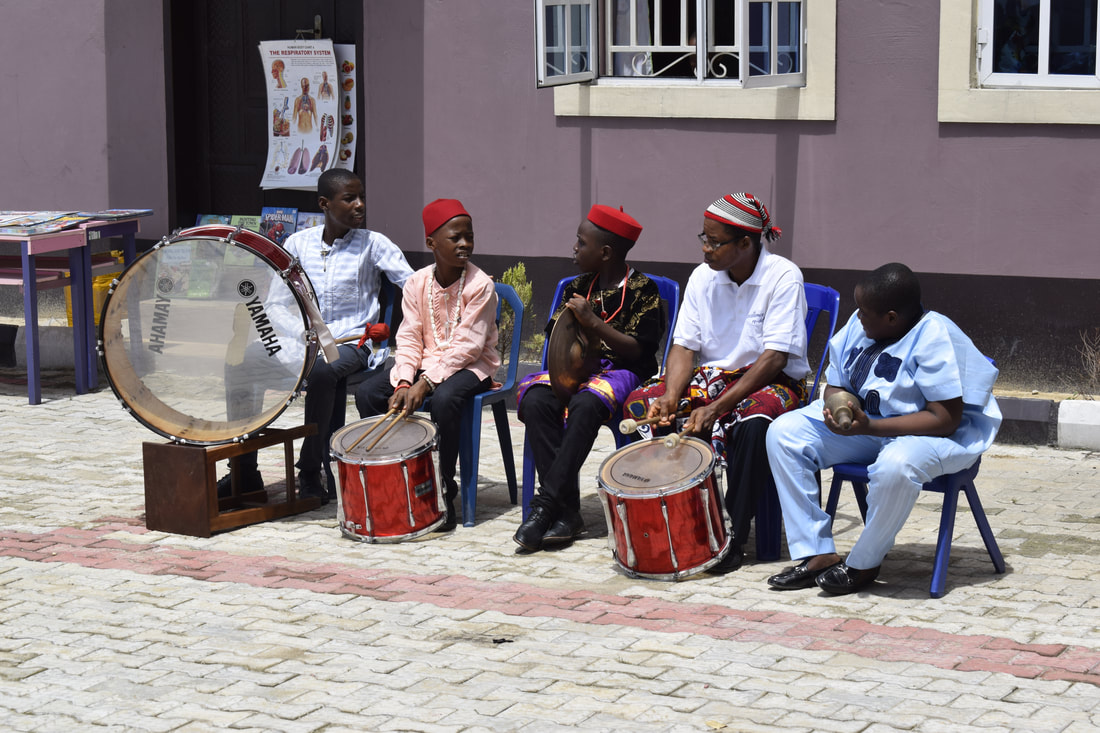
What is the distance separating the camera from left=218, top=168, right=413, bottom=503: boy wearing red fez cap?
7246 mm

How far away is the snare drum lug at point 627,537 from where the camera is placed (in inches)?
231

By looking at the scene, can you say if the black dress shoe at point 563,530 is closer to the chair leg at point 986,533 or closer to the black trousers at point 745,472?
the black trousers at point 745,472

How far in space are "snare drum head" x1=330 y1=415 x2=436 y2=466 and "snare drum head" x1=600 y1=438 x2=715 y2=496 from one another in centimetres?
90

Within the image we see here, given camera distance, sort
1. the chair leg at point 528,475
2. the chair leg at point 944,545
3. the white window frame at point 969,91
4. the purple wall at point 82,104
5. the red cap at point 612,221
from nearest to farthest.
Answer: the chair leg at point 944,545, the red cap at point 612,221, the chair leg at point 528,475, the white window frame at point 969,91, the purple wall at point 82,104

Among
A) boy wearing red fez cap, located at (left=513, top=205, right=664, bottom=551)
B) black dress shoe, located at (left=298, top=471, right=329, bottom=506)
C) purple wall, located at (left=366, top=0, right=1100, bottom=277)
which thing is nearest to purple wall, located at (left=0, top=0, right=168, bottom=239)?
purple wall, located at (left=366, top=0, right=1100, bottom=277)

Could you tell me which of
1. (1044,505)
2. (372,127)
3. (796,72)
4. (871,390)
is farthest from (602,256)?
(372,127)

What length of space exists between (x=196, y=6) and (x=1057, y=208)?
684cm

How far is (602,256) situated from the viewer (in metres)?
6.66

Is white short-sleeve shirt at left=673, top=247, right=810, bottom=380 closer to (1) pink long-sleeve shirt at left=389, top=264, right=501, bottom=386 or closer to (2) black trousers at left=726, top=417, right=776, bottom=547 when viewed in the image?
(2) black trousers at left=726, top=417, right=776, bottom=547

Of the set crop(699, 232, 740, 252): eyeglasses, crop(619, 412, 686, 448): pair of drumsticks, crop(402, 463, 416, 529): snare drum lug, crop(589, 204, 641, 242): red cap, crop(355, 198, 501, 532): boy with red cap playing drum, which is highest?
crop(589, 204, 641, 242): red cap

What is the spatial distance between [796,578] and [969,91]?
159 inches

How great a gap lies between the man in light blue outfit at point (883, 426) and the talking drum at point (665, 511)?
11.0 inches

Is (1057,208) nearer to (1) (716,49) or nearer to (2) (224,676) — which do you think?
(1) (716,49)

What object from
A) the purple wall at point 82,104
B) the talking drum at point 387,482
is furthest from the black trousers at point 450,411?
the purple wall at point 82,104
